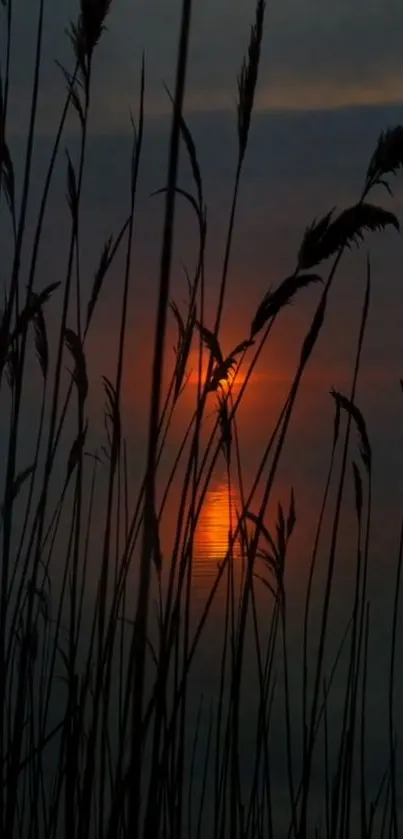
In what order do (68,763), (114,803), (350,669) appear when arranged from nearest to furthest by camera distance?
(114,803) → (68,763) → (350,669)

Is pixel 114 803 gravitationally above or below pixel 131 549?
below

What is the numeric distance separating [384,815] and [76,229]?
1250 mm

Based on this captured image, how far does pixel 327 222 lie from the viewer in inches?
60.9

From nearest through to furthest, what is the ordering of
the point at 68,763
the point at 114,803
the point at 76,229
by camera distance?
the point at 114,803 < the point at 68,763 < the point at 76,229

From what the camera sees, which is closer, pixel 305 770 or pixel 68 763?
pixel 68 763

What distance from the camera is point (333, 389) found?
81.7 inches

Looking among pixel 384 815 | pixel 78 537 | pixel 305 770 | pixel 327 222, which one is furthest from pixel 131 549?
pixel 384 815

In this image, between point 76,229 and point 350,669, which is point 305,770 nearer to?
point 350,669

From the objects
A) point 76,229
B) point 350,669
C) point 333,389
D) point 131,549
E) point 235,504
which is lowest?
point 350,669

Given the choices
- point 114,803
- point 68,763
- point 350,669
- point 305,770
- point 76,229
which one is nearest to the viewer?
point 114,803

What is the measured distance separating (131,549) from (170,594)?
0.61ft

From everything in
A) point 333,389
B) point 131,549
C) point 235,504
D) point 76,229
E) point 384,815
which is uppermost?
point 76,229

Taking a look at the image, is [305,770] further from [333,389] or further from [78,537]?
[333,389]

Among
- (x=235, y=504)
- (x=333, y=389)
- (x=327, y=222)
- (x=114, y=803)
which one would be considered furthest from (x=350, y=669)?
(x=327, y=222)
